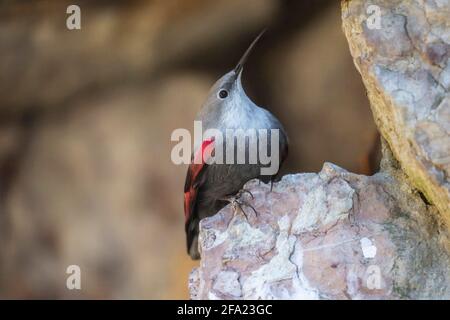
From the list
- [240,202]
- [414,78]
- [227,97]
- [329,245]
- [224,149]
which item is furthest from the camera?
[227,97]

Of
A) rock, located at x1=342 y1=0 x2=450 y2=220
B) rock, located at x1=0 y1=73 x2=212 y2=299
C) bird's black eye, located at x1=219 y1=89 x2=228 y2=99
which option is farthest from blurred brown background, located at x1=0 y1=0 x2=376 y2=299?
rock, located at x1=342 y1=0 x2=450 y2=220

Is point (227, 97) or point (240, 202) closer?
point (240, 202)

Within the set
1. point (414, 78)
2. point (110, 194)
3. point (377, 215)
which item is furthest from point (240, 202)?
point (110, 194)

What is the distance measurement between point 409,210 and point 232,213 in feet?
Answer: 2.46

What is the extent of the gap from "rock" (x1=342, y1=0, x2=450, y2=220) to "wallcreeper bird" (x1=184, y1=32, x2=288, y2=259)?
70 centimetres

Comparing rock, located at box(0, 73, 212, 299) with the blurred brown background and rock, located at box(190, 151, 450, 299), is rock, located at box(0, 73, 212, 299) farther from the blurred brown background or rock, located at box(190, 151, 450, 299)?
rock, located at box(190, 151, 450, 299)

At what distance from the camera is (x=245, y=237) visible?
2932 mm

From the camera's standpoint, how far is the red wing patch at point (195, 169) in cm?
335

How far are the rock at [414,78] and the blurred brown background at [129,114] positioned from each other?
4.33ft

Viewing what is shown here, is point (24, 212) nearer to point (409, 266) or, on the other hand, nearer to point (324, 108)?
point (324, 108)

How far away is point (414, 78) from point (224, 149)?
1027 mm

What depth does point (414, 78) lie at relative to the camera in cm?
270

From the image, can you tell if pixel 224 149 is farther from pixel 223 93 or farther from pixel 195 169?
pixel 223 93
